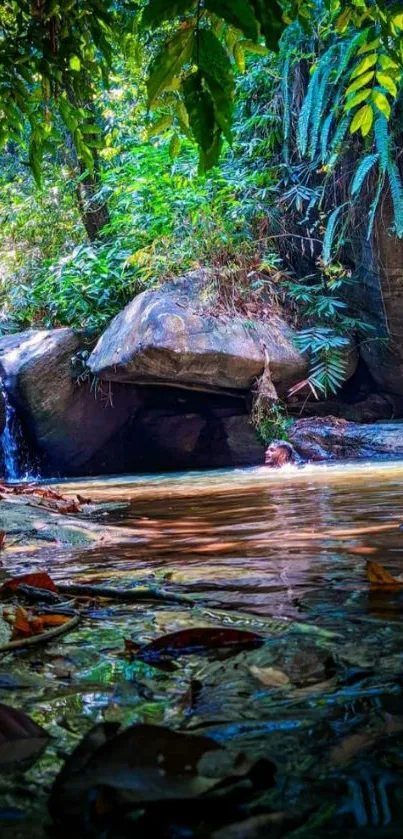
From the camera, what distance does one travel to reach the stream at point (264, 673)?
0.75 m

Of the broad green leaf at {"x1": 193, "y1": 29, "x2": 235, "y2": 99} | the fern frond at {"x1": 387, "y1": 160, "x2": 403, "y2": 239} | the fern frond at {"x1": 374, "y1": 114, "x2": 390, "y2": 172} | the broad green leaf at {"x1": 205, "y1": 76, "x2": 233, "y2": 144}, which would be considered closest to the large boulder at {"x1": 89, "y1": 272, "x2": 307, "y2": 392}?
the fern frond at {"x1": 387, "y1": 160, "x2": 403, "y2": 239}

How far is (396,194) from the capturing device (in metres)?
8.79

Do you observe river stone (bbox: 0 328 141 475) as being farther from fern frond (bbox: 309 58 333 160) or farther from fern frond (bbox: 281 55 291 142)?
fern frond (bbox: 309 58 333 160)

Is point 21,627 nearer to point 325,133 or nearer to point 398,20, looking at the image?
point 398,20

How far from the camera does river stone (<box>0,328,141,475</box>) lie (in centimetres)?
1002

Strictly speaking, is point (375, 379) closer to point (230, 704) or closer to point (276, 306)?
point (276, 306)

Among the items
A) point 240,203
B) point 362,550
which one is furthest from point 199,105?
point 240,203

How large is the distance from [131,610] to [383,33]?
2030mm

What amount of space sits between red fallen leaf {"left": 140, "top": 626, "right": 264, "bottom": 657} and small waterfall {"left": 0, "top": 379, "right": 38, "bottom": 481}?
9.23m

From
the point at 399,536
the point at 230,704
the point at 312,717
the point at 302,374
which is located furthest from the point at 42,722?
the point at 302,374

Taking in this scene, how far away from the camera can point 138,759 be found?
0.75 m

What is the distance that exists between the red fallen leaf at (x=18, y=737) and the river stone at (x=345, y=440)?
7.81 m

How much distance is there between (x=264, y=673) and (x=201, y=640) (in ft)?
0.72

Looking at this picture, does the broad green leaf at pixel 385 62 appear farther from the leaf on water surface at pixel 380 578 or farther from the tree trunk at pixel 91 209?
the tree trunk at pixel 91 209
